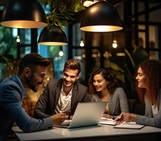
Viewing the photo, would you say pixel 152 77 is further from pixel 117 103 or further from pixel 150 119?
pixel 117 103

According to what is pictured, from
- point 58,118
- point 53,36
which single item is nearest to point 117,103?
point 53,36

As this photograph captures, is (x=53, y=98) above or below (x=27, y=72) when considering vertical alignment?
below

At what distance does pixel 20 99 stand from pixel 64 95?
4.11 feet

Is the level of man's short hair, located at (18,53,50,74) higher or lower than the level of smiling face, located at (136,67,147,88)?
higher

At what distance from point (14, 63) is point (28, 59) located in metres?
2.76

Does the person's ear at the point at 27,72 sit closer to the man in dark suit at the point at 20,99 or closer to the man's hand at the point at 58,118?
the man in dark suit at the point at 20,99

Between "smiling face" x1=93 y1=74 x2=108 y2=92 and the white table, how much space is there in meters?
1.28

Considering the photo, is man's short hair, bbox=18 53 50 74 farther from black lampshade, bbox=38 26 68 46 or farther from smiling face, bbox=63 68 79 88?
black lampshade, bbox=38 26 68 46

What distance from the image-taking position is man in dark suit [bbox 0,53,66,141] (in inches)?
88.4

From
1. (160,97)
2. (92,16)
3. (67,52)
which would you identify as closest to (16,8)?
(92,16)

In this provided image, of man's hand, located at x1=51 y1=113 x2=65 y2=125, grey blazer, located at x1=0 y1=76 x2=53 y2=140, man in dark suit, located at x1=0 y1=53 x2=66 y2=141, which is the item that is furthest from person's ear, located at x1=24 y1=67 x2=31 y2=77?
man's hand, located at x1=51 y1=113 x2=65 y2=125

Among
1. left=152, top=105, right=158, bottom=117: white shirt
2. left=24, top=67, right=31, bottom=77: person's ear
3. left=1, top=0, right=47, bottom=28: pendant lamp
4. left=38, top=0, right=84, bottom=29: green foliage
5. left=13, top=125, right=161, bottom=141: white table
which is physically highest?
left=38, top=0, right=84, bottom=29: green foliage

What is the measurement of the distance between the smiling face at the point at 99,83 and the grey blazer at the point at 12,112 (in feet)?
5.04

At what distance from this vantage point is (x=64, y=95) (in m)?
3.55
